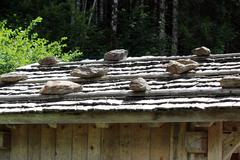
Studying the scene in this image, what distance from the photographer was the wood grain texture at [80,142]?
598cm

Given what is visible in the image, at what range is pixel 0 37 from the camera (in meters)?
12.0

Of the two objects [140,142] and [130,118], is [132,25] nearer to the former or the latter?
[140,142]

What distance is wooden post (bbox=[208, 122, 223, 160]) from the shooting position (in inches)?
205

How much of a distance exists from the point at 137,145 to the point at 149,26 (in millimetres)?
16236

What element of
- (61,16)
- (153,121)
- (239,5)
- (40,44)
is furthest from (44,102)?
(239,5)

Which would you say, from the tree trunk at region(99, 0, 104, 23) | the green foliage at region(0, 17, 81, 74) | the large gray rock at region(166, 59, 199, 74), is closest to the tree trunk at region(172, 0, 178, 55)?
the tree trunk at region(99, 0, 104, 23)

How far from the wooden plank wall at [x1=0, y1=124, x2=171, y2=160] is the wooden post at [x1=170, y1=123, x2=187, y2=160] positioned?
2.1 inches

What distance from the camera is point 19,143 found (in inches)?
252

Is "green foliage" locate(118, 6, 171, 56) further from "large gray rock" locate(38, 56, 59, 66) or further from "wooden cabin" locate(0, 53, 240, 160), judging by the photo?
"wooden cabin" locate(0, 53, 240, 160)

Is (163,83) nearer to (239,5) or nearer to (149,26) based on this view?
(149,26)

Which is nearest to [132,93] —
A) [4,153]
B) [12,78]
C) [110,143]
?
[110,143]

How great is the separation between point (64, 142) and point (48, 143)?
202 mm

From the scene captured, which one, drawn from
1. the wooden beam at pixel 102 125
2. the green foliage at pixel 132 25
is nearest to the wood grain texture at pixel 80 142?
the wooden beam at pixel 102 125

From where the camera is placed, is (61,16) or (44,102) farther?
(61,16)
